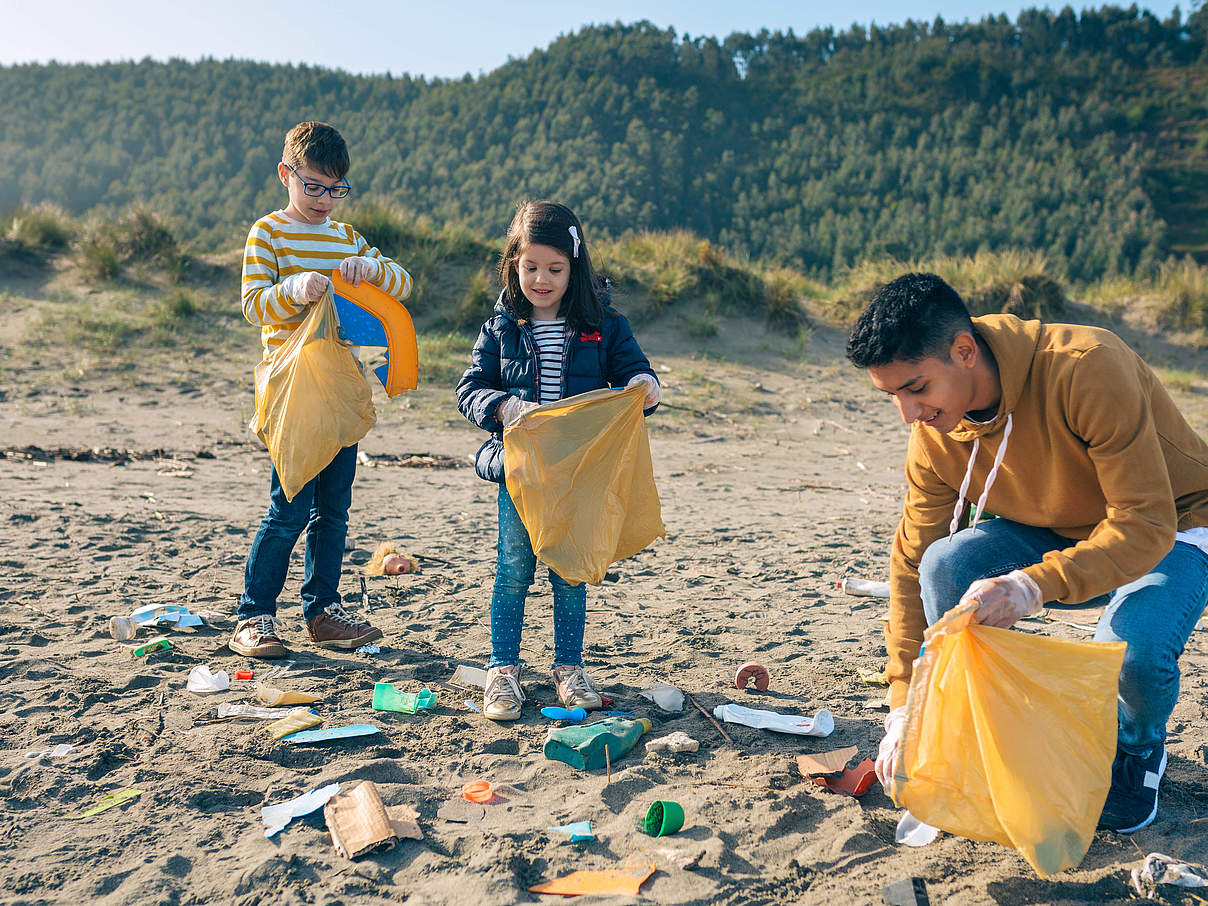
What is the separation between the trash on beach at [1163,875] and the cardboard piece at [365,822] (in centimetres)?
163

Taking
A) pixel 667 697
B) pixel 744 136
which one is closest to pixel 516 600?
pixel 667 697

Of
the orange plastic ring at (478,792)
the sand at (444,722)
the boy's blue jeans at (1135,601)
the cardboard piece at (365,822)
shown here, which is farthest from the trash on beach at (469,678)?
the boy's blue jeans at (1135,601)

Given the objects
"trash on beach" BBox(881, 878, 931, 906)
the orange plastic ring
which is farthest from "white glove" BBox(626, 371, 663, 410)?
"trash on beach" BBox(881, 878, 931, 906)

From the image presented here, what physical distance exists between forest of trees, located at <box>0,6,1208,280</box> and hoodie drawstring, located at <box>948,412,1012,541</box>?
32.4 meters

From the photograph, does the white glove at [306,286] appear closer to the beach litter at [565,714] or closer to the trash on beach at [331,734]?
the trash on beach at [331,734]

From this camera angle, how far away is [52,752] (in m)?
2.48

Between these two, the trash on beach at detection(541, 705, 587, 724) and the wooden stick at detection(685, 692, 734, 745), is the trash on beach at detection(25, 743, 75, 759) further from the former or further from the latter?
the wooden stick at detection(685, 692, 734, 745)

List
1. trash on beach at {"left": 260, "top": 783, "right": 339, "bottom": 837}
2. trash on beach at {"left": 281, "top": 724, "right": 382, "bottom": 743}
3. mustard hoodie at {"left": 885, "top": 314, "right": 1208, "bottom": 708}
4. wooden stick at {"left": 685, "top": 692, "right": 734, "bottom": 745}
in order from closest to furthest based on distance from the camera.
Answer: mustard hoodie at {"left": 885, "top": 314, "right": 1208, "bottom": 708} → trash on beach at {"left": 260, "top": 783, "right": 339, "bottom": 837} → trash on beach at {"left": 281, "top": 724, "right": 382, "bottom": 743} → wooden stick at {"left": 685, "top": 692, "right": 734, "bottom": 745}

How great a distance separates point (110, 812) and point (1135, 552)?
254 cm

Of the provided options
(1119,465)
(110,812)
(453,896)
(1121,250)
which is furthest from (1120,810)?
(1121,250)

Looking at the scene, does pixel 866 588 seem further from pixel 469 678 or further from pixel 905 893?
pixel 905 893

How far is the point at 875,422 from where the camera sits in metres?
9.67

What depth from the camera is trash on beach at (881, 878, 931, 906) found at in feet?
6.09

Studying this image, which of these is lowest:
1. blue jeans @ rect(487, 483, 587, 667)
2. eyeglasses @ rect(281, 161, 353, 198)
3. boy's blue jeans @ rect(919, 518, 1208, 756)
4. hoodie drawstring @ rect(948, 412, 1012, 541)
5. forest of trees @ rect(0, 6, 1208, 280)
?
blue jeans @ rect(487, 483, 587, 667)
